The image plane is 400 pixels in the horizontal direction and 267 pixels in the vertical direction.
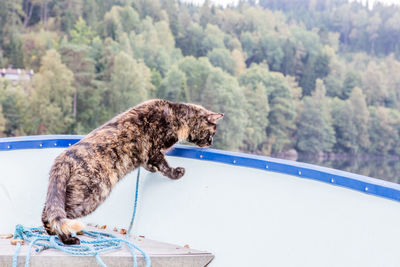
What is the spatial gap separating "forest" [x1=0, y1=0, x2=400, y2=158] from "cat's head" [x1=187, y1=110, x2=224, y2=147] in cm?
2768

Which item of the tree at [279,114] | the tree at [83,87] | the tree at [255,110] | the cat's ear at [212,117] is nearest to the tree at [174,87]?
the tree at [255,110]

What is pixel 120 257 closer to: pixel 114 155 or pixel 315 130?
pixel 114 155

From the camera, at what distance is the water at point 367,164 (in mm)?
33781

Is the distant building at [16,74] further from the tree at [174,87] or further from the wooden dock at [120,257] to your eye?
the wooden dock at [120,257]

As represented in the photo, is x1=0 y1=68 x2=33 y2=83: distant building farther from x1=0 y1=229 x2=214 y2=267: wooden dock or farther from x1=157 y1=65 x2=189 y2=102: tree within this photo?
x1=0 y1=229 x2=214 y2=267: wooden dock

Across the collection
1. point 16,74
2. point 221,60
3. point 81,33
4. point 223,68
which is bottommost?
point 16,74

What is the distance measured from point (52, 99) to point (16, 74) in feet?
12.6

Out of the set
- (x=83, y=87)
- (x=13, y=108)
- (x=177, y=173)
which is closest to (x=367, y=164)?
(x=83, y=87)

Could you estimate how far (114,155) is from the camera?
74.4 inches

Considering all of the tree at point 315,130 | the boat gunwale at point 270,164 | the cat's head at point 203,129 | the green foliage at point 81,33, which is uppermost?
the green foliage at point 81,33

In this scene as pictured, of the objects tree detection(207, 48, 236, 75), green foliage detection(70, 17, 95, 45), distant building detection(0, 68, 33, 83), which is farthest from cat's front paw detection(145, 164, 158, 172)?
tree detection(207, 48, 236, 75)

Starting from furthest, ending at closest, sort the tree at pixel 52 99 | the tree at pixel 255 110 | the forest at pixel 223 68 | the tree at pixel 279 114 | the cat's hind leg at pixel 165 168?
the tree at pixel 279 114, the tree at pixel 255 110, the forest at pixel 223 68, the tree at pixel 52 99, the cat's hind leg at pixel 165 168

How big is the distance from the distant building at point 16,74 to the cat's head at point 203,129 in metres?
31.4

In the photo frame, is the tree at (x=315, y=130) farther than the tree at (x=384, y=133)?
No
